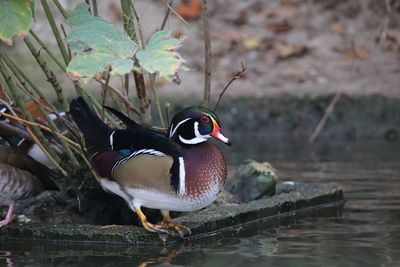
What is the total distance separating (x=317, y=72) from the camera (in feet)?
33.5

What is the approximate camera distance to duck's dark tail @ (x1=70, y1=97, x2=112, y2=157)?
5.47m

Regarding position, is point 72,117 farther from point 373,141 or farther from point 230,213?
point 373,141

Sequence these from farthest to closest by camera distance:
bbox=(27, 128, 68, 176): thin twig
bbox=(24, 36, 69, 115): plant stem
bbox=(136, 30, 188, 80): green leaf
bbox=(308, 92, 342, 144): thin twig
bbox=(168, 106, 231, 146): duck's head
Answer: bbox=(308, 92, 342, 144): thin twig → bbox=(27, 128, 68, 176): thin twig → bbox=(24, 36, 69, 115): plant stem → bbox=(168, 106, 231, 146): duck's head → bbox=(136, 30, 188, 80): green leaf

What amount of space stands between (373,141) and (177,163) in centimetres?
431

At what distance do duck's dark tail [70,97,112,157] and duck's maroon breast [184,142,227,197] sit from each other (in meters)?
0.52

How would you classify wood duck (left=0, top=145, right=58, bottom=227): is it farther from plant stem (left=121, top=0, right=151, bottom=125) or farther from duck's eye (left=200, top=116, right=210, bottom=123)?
duck's eye (left=200, top=116, right=210, bottom=123)

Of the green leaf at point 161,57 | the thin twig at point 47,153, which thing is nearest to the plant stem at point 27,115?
the thin twig at point 47,153

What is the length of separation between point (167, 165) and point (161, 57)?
130 centimetres

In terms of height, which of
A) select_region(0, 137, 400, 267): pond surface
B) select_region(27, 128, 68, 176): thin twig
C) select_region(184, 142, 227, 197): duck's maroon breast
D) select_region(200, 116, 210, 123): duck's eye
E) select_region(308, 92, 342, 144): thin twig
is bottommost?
select_region(0, 137, 400, 267): pond surface

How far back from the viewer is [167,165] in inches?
202

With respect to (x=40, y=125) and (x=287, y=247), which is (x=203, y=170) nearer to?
(x=287, y=247)

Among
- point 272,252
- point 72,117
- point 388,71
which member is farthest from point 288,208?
point 388,71

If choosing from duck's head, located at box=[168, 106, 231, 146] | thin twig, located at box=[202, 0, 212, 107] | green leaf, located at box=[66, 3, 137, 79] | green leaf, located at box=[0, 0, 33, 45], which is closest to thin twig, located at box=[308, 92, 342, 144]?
thin twig, located at box=[202, 0, 212, 107]

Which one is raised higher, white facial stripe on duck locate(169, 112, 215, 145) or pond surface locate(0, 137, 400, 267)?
white facial stripe on duck locate(169, 112, 215, 145)
